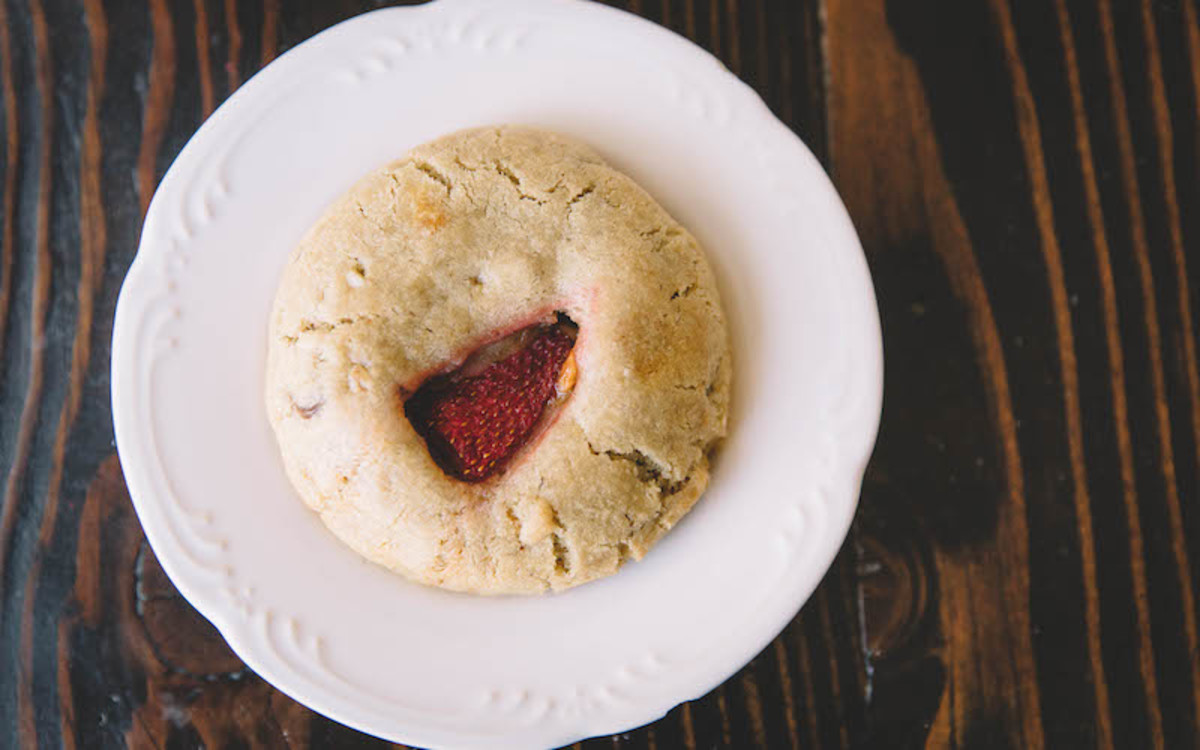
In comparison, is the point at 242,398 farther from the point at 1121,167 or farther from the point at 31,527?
the point at 1121,167

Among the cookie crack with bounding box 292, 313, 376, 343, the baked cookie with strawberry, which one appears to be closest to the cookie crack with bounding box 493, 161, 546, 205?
the baked cookie with strawberry

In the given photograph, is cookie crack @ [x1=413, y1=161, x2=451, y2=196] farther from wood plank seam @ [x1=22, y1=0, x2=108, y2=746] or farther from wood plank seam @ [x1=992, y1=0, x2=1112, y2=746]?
wood plank seam @ [x1=992, y1=0, x2=1112, y2=746]

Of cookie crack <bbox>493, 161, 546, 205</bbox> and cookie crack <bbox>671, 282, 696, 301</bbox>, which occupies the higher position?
cookie crack <bbox>493, 161, 546, 205</bbox>

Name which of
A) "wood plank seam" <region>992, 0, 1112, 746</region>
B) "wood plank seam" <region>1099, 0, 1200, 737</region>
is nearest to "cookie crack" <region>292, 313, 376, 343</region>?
"wood plank seam" <region>992, 0, 1112, 746</region>

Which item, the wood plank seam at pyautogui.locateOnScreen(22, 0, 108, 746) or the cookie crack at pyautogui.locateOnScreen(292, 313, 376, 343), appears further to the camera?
the wood plank seam at pyautogui.locateOnScreen(22, 0, 108, 746)

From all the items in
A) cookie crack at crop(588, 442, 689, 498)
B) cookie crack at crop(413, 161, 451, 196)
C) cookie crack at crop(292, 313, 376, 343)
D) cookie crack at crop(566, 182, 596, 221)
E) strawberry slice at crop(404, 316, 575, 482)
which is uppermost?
cookie crack at crop(413, 161, 451, 196)

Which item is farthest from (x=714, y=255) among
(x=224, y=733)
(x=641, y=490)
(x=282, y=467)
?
(x=224, y=733)
